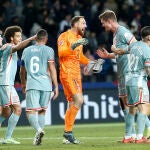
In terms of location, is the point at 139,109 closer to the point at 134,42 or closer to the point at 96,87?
the point at 134,42

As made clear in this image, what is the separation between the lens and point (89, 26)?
1063 inches

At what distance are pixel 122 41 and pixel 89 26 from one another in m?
12.1

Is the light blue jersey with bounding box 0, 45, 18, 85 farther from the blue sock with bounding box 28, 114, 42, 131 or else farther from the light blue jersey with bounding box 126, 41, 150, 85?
the light blue jersey with bounding box 126, 41, 150, 85

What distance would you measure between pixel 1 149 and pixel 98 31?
13.7 metres

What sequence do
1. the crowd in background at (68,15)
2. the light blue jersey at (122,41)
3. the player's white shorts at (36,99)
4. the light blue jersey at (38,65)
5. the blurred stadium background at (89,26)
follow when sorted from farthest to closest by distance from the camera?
the crowd in background at (68,15) < the blurred stadium background at (89,26) < the light blue jersey at (38,65) < the player's white shorts at (36,99) < the light blue jersey at (122,41)

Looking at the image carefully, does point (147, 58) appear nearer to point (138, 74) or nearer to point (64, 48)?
point (138, 74)

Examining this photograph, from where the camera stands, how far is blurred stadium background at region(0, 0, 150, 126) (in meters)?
22.8

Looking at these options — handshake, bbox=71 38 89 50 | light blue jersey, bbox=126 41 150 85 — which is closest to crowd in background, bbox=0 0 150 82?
handshake, bbox=71 38 89 50

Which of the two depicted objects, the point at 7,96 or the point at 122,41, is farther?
the point at 7,96

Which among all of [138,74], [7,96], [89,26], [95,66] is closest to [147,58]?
[138,74]

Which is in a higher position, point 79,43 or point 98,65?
point 79,43

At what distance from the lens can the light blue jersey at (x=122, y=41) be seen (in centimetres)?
1490

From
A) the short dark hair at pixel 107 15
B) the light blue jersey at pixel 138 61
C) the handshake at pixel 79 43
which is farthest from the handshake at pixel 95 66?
the short dark hair at pixel 107 15

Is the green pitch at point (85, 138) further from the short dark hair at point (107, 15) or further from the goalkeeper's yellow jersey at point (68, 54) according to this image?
the short dark hair at point (107, 15)
